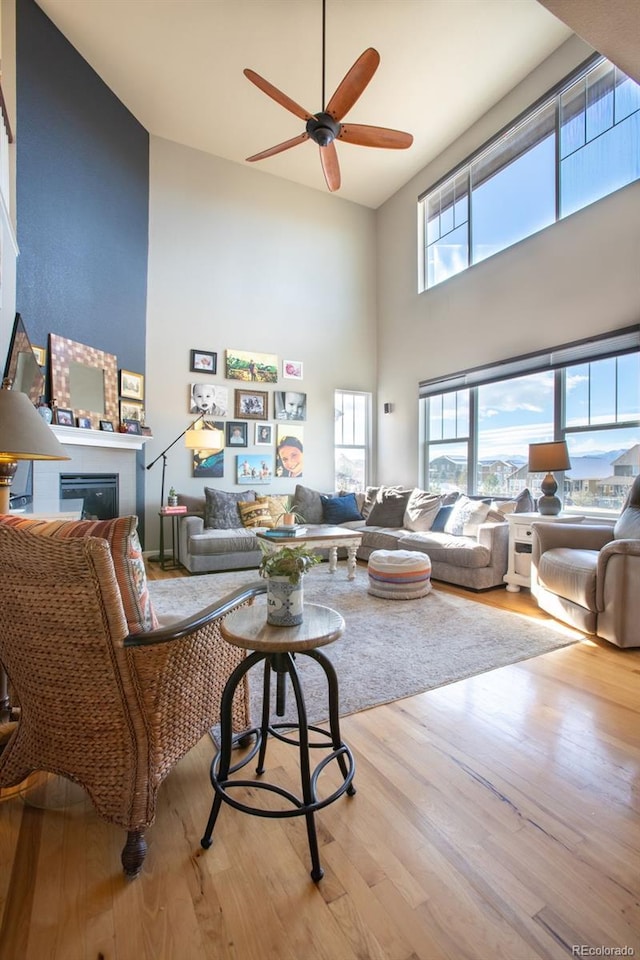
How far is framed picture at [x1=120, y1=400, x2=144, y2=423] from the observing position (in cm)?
478

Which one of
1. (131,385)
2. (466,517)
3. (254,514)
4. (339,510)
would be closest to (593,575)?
(466,517)

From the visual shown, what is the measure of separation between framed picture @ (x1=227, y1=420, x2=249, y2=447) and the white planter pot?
4.58 metres

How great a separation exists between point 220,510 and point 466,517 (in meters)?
2.74

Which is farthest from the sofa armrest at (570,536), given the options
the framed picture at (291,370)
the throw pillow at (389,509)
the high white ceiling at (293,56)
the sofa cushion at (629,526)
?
the high white ceiling at (293,56)

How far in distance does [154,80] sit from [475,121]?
3.55 m

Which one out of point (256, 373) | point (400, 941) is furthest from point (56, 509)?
point (400, 941)

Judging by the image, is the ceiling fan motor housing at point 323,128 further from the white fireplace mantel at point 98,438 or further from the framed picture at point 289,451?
the framed picture at point 289,451

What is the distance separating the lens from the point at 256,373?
5867 millimetres

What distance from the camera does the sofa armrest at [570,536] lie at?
3213mm

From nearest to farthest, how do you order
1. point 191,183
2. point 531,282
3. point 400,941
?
point 400,941 < point 531,282 < point 191,183

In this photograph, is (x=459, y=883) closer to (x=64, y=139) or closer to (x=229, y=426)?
(x=229, y=426)

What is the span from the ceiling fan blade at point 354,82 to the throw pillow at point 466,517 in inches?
136

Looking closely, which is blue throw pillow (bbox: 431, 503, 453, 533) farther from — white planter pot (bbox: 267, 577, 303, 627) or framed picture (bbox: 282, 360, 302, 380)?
white planter pot (bbox: 267, 577, 303, 627)

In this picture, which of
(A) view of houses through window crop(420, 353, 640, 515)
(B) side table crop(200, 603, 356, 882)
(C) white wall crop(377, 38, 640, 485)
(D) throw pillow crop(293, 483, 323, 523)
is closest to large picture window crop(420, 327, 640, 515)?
(A) view of houses through window crop(420, 353, 640, 515)
